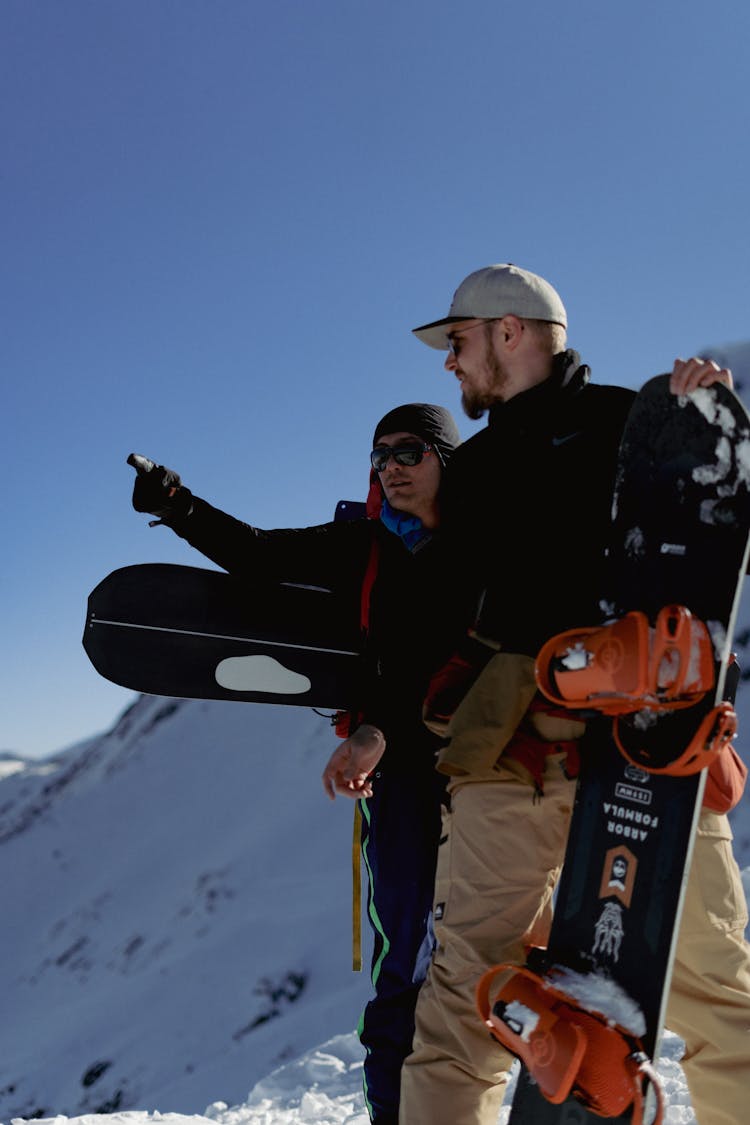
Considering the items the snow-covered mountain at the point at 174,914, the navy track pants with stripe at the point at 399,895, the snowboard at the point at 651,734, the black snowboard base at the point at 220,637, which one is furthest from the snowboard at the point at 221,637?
the snow-covered mountain at the point at 174,914

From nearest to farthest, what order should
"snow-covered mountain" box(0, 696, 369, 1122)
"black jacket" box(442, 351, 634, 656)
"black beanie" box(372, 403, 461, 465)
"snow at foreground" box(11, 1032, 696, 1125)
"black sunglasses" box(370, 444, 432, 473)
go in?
"black jacket" box(442, 351, 634, 656), "black sunglasses" box(370, 444, 432, 473), "black beanie" box(372, 403, 461, 465), "snow at foreground" box(11, 1032, 696, 1125), "snow-covered mountain" box(0, 696, 369, 1122)

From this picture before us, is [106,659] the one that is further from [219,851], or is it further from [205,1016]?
[219,851]

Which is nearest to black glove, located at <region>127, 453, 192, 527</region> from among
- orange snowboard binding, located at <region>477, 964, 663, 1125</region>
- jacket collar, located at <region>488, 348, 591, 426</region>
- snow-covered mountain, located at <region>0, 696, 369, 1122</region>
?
jacket collar, located at <region>488, 348, 591, 426</region>

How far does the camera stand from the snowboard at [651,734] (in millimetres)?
1933

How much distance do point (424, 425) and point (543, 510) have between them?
0.93 meters

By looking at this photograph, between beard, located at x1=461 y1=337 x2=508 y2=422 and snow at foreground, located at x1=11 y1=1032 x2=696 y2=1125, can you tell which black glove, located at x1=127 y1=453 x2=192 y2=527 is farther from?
snow at foreground, located at x1=11 y1=1032 x2=696 y2=1125

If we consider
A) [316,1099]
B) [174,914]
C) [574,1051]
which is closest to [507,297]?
[574,1051]

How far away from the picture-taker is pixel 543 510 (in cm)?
219

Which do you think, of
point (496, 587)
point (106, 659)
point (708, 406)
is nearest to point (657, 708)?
point (496, 587)

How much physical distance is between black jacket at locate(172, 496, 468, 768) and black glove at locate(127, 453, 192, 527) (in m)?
0.04

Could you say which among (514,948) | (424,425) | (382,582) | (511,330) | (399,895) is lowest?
(399,895)

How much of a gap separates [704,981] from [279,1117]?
320 cm

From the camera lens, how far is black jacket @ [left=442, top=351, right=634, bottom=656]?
2193mm

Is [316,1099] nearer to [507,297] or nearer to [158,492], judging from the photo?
[158,492]
